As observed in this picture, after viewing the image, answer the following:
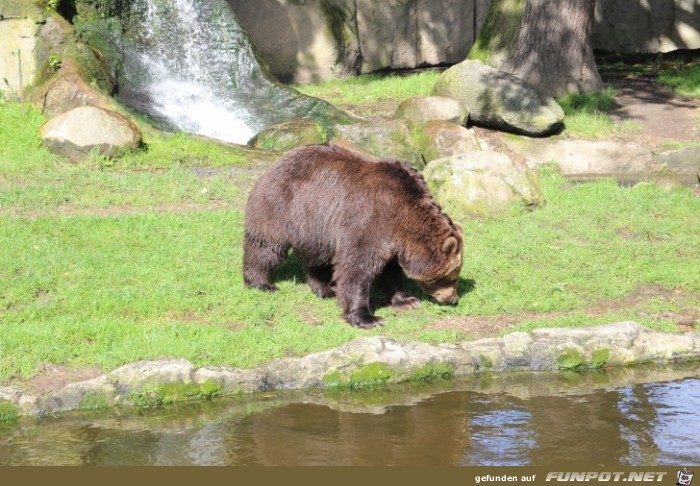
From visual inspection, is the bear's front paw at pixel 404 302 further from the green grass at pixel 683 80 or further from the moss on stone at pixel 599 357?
the green grass at pixel 683 80

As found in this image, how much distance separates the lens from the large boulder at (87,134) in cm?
1382

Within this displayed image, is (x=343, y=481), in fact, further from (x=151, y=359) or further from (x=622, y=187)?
(x=622, y=187)

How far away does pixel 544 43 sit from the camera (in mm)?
17969

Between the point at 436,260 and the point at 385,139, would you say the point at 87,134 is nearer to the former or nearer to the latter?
the point at 385,139

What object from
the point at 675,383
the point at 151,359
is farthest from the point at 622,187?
the point at 151,359

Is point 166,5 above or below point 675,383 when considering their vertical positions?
above

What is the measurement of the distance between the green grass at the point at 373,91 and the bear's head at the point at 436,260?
9.07 metres

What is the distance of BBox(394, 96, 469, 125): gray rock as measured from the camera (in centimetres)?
1600

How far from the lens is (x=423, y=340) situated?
28.5ft

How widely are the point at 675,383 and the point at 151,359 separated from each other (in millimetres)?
4128

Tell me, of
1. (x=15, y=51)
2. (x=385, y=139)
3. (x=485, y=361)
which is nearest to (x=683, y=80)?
(x=385, y=139)

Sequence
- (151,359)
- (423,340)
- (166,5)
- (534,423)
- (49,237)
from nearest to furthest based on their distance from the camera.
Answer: (534,423) → (151,359) → (423,340) → (49,237) → (166,5)

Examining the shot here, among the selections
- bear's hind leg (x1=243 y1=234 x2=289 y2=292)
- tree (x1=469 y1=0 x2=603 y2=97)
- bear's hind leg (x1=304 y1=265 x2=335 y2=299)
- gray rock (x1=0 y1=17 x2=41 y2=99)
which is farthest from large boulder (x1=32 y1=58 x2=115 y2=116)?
tree (x1=469 y1=0 x2=603 y2=97)

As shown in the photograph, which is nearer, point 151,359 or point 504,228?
point 151,359
